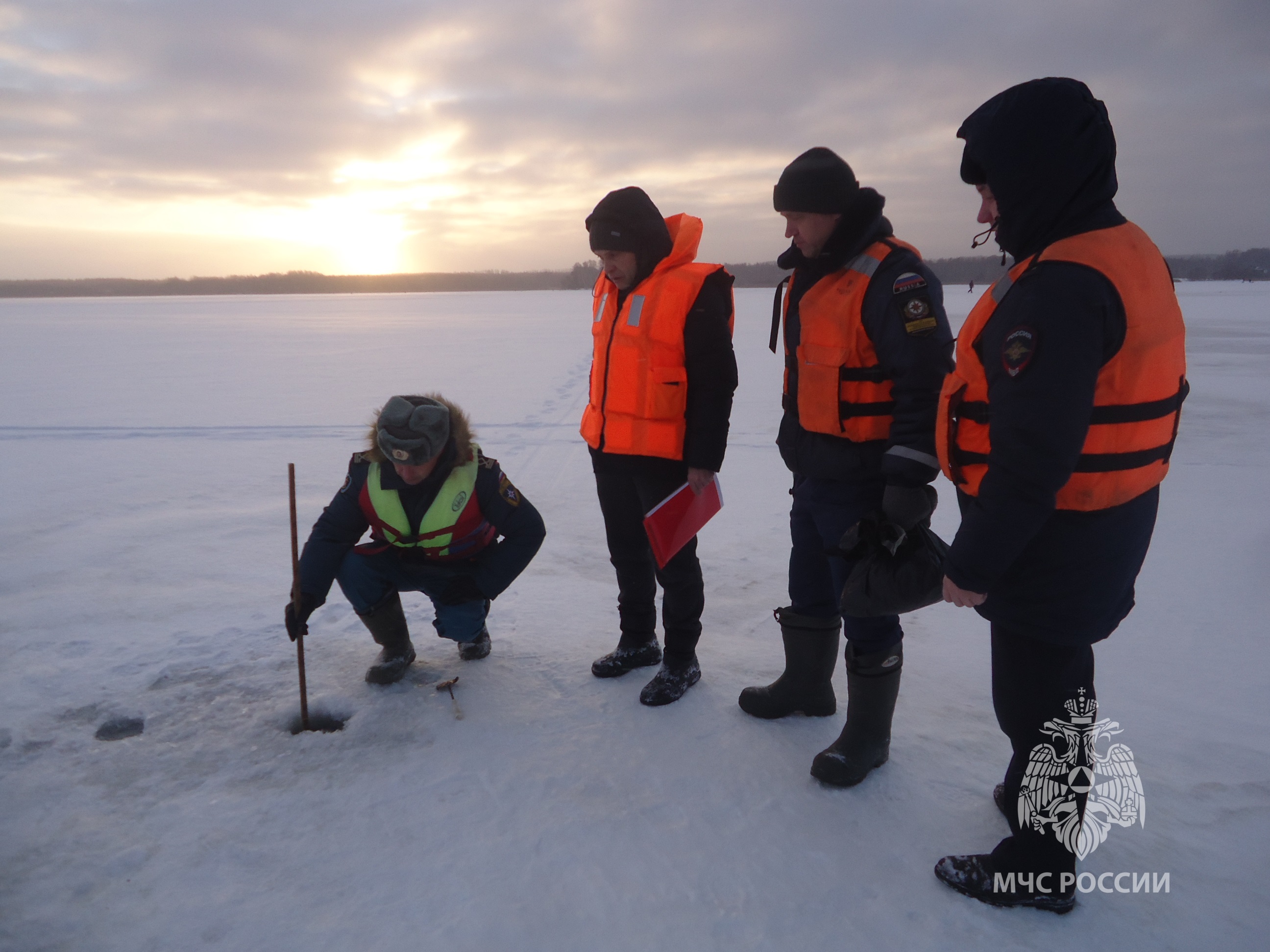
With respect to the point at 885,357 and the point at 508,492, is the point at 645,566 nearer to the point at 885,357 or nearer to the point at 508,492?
the point at 508,492

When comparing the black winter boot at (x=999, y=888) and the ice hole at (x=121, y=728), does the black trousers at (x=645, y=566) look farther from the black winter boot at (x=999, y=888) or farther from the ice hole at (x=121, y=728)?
the ice hole at (x=121, y=728)

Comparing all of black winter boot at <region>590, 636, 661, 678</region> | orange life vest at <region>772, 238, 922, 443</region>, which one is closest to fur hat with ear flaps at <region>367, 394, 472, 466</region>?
black winter boot at <region>590, 636, 661, 678</region>

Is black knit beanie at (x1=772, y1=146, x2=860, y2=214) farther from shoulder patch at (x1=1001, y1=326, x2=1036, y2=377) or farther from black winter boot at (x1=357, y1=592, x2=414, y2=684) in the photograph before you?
black winter boot at (x1=357, y1=592, x2=414, y2=684)

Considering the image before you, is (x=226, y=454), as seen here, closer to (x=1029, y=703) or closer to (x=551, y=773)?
(x=551, y=773)

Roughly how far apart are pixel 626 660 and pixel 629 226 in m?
1.56

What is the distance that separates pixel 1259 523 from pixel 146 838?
535 centimetres

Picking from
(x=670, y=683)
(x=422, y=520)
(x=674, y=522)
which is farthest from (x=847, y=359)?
(x=422, y=520)

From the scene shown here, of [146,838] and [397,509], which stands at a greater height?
[397,509]

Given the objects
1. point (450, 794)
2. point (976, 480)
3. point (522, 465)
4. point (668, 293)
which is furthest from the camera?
point (522, 465)

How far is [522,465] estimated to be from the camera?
5.73 metres

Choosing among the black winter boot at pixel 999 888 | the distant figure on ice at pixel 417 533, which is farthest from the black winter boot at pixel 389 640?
the black winter boot at pixel 999 888

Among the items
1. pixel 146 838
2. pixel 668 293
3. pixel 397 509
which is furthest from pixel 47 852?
pixel 668 293

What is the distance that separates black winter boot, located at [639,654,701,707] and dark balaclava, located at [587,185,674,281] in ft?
4.64

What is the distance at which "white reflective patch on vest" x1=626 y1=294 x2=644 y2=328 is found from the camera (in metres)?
2.41
